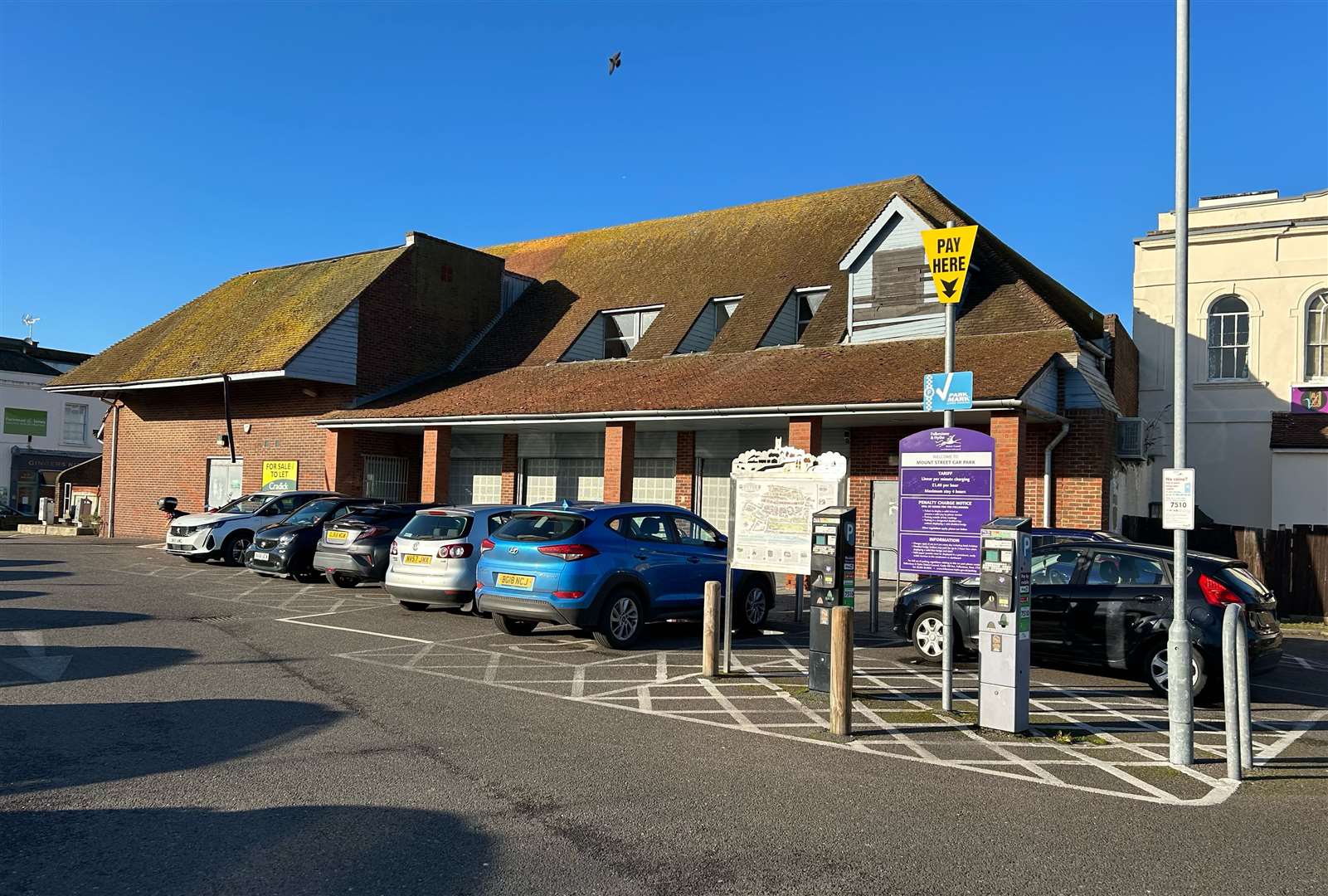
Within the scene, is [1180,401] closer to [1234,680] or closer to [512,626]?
[1234,680]

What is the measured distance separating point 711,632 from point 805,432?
8.55 m

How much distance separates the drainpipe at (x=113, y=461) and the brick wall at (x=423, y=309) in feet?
34.8

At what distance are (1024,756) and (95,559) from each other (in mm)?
20659

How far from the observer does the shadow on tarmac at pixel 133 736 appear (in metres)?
6.06

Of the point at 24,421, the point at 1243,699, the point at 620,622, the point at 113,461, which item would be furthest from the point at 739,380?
the point at 24,421

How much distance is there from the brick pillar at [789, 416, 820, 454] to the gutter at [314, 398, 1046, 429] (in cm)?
22

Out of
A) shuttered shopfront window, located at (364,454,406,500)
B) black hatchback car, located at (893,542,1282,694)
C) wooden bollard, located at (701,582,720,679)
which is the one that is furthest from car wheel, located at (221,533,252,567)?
black hatchback car, located at (893,542,1282,694)

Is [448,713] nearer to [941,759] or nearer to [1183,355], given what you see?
[941,759]

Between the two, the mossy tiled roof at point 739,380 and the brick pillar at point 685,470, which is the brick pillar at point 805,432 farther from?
the brick pillar at point 685,470

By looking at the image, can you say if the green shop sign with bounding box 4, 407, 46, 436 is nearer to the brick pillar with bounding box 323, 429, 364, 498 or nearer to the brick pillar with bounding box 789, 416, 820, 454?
the brick pillar with bounding box 323, 429, 364, 498

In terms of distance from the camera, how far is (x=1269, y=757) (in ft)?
24.6

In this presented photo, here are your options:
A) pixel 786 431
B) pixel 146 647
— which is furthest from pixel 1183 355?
pixel 786 431

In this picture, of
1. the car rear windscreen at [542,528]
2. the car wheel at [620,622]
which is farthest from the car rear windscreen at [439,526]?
the car wheel at [620,622]

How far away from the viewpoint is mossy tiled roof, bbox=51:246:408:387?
1044 inches
